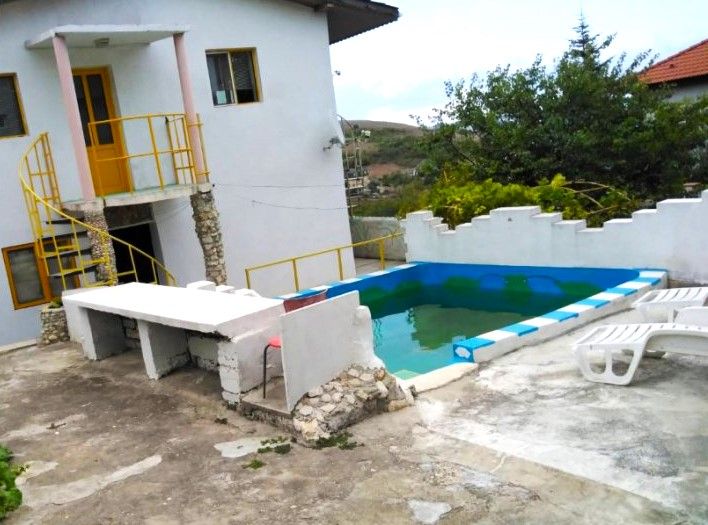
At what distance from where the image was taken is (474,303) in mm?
Answer: 13664

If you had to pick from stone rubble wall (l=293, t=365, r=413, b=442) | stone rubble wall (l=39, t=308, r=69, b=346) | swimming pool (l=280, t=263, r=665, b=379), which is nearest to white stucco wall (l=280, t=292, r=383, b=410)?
stone rubble wall (l=293, t=365, r=413, b=442)

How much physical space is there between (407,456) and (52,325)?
6.80 m

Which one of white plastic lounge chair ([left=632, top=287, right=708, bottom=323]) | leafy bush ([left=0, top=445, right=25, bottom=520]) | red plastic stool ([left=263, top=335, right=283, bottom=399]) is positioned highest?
red plastic stool ([left=263, top=335, right=283, bottom=399])

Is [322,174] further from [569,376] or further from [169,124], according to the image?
[569,376]

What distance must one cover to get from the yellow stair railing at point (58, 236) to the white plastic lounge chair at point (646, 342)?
7318mm

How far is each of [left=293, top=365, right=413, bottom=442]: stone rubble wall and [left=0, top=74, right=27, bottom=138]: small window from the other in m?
9.09

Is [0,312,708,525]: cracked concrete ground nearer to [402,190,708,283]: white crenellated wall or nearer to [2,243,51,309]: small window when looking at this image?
[402,190,708,283]: white crenellated wall

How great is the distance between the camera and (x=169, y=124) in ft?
45.5

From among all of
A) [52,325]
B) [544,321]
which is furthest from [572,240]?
[52,325]

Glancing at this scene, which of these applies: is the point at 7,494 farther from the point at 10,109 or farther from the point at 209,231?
the point at 10,109

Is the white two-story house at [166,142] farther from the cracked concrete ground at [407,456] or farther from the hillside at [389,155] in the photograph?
the hillside at [389,155]

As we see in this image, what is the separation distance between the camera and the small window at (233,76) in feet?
47.9

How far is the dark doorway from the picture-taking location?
46.1 feet

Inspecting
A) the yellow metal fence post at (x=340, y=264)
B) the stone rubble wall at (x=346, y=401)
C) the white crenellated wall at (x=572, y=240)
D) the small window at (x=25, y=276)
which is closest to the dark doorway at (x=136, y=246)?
the small window at (x=25, y=276)
